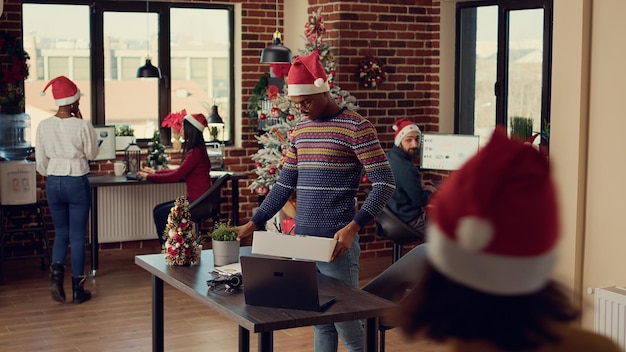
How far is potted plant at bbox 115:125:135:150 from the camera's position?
28.5 ft

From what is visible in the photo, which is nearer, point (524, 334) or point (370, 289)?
point (524, 334)

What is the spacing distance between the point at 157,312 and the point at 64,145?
2409 millimetres

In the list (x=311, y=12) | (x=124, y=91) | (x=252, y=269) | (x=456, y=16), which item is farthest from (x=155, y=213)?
(x=252, y=269)

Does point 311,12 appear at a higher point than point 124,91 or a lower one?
higher

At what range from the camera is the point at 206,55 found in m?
9.30

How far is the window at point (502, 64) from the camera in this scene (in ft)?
25.4

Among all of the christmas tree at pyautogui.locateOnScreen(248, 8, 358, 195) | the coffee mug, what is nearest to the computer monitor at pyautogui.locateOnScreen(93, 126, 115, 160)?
the coffee mug

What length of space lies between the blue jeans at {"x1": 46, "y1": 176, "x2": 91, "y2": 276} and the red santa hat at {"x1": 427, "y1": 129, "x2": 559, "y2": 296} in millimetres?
5598

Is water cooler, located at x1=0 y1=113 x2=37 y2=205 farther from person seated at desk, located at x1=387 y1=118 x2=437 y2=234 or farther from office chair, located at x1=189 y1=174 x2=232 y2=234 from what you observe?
person seated at desk, located at x1=387 y1=118 x2=437 y2=234

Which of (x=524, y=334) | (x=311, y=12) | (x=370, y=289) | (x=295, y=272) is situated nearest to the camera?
(x=524, y=334)

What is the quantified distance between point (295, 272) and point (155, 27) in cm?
606

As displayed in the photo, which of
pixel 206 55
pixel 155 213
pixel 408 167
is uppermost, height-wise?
pixel 206 55

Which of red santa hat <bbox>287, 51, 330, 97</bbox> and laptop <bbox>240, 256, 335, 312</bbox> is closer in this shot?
laptop <bbox>240, 256, 335, 312</bbox>

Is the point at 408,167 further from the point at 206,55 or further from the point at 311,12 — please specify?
the point at 206,55
